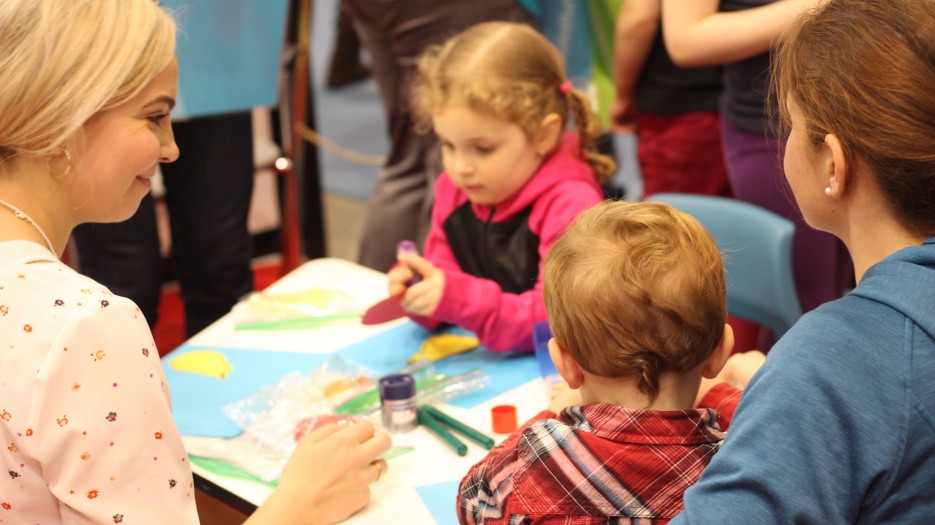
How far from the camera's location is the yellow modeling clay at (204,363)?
170 cm

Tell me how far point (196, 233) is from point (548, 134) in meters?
1.05

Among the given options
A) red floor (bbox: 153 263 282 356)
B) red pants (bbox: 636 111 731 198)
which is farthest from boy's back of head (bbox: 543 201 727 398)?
red floor (bbox: 153 263 282 356)

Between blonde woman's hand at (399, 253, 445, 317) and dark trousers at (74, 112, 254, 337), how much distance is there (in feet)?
2.92

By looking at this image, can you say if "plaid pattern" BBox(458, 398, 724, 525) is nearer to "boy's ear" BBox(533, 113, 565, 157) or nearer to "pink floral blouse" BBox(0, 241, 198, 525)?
"pink floral blouse" BBox(0, 241, 198, 525)

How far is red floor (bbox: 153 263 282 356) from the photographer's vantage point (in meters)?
3.43

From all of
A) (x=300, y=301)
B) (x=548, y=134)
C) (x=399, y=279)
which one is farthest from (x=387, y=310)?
(x=548, y=134)

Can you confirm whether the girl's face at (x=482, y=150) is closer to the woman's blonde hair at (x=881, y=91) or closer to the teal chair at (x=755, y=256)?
the teal chair at (x=755, y=256)

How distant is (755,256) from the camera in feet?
6.34

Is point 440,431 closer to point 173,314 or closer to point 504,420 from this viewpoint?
point 504,420

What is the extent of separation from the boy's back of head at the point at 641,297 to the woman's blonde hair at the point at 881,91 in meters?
0.17

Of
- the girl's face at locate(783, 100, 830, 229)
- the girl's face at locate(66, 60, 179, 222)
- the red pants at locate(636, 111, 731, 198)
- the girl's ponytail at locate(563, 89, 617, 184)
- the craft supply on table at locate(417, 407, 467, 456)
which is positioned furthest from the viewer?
the red pants at locate(636, 111, 731, 198)

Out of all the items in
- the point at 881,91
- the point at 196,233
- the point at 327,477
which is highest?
the point at 881,91

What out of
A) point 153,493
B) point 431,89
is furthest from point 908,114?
point 431,89

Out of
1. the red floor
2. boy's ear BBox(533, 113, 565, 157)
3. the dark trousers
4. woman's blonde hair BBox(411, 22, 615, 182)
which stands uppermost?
woman's blonde hair BBox(411, 22, 615, 182)
